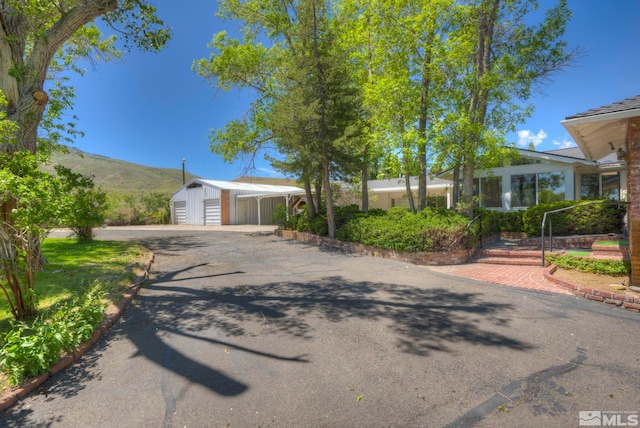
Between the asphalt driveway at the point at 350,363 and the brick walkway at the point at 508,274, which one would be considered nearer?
the asphalt driveway at the point at 350,363

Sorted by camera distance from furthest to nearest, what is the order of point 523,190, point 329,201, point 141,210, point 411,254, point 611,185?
point 141,210, point 611,185, point 523,190, point 329,201, point 411,254

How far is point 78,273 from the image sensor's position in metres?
7.00

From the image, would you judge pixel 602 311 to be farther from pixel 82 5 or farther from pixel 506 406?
pixel 82 5

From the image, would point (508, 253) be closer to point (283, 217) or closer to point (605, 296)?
point (605, 296)

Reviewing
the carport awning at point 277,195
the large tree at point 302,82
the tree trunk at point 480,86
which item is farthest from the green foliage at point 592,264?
the carport awning at point 277,195

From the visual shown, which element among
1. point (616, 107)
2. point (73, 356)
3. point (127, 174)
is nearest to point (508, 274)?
point (616, 107)

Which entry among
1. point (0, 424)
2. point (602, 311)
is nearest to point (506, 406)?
point (602, 311)

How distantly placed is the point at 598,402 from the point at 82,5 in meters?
10.4

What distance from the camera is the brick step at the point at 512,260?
8183 millimetres

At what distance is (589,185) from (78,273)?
781 inches

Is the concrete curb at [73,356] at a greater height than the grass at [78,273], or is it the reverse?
the grass at [78,273]

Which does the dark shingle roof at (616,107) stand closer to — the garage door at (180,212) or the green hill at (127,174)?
the garage door at (180,212)

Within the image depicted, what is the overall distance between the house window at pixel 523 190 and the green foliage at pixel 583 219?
3.26 m

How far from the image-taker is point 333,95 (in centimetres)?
1176
